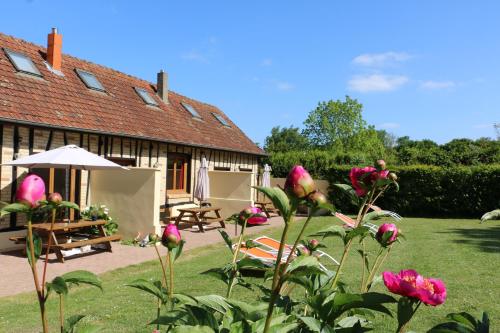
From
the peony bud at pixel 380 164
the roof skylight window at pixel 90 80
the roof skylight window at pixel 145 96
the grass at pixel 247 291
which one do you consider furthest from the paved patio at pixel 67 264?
the roof skylight window at pixel 145 96

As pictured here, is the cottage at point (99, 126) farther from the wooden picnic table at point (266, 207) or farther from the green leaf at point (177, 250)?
the green leaf at point (177, 250)

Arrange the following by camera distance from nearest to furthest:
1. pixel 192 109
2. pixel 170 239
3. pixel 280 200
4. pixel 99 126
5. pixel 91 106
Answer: pixel 280 200
pixel 170 239
pixel 99 126
pixel 91 106
pixel 192 109

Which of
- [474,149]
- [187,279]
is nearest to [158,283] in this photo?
[187,279]

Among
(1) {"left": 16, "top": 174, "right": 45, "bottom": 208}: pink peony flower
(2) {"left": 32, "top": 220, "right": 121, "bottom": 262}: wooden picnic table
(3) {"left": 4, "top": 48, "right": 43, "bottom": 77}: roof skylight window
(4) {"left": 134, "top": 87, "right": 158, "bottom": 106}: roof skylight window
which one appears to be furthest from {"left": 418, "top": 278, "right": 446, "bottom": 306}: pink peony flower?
(4) {"left": 134, "top": 87, "right": 158, "bottom": 106}: roof skylight window

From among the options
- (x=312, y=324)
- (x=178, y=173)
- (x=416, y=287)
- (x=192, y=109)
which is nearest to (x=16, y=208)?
(x=312, y=324)

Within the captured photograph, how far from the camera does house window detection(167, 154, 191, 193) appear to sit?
14.6 metres

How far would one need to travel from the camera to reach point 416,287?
1193 mm

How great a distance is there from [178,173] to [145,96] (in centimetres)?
329

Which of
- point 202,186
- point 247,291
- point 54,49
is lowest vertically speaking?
point 247,291

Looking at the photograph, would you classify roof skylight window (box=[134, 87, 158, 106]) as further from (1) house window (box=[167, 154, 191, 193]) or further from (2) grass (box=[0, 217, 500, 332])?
(2) grass (box=[0, 217, 500, 332])

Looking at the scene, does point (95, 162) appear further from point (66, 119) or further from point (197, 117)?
point (197, 117)

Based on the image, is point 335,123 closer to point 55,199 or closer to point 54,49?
point 54,49

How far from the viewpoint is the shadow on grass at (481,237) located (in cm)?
1026

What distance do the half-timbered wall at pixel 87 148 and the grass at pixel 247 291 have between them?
3.62 metres
